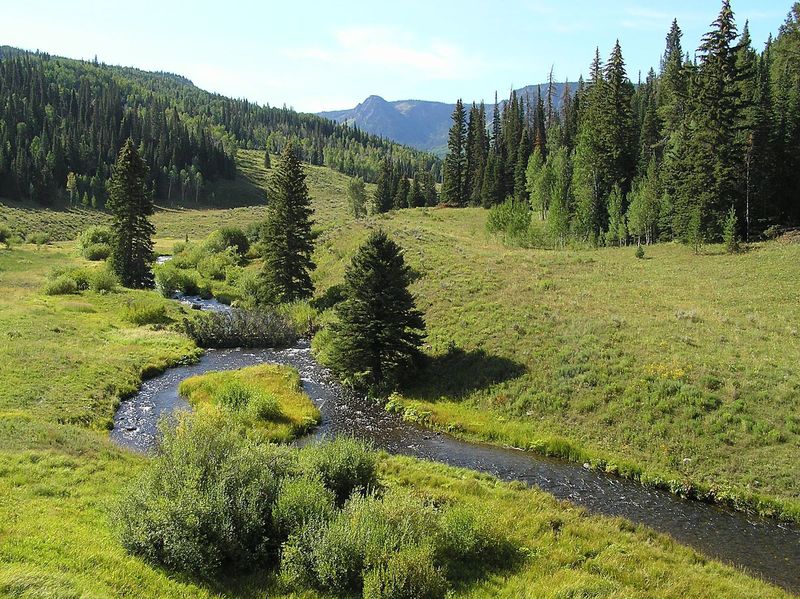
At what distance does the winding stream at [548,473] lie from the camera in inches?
730

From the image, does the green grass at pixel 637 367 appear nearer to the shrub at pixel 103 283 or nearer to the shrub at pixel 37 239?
the shrub at pixel 103 283

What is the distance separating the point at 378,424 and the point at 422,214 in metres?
72.9

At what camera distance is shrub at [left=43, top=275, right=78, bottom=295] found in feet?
182

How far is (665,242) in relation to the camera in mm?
63438

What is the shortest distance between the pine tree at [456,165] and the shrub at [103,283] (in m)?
74.4

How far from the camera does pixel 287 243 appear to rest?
176 feet

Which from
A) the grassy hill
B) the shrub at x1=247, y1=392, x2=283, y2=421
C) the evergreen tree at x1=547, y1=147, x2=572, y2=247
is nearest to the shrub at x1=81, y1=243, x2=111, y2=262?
the grassy hill

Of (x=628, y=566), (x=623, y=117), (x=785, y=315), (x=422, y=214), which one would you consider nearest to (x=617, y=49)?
(x=623, y=117)

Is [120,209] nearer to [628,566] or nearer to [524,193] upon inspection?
[628,566]

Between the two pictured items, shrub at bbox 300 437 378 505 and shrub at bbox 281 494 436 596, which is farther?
shrub at bbox 300 437 378 505

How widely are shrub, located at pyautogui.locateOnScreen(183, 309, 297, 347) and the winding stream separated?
7139 mm

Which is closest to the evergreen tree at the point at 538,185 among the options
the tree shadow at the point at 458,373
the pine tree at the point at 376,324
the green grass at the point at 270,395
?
the tree shadow at the point at 458,373

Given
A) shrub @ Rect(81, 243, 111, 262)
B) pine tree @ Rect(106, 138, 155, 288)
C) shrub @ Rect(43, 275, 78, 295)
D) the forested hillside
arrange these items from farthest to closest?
the forested hillside, shrub @ Rect(81, 243, 111, 262), pine tree @ Rect(106, 138, 155, 288), shrub @ Rect(43, 275, 78, 295)

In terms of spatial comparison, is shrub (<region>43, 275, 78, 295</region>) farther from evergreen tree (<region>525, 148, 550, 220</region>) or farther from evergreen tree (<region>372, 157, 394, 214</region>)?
evergreen tree (<region>372, 157, 394, 214</region>)
